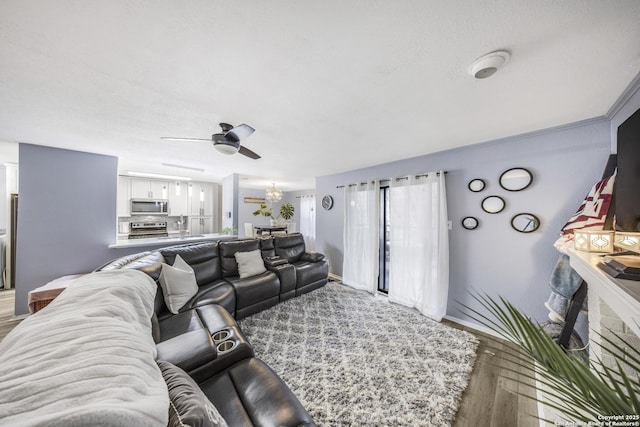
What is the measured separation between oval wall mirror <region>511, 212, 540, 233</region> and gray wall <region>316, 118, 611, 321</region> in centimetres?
5

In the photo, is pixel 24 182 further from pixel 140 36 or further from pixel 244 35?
pixel 244 35

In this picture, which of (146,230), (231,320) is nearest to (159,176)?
(146,230)

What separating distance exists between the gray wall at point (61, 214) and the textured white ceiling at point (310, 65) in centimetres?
81

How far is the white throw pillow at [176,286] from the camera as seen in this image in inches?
83.1

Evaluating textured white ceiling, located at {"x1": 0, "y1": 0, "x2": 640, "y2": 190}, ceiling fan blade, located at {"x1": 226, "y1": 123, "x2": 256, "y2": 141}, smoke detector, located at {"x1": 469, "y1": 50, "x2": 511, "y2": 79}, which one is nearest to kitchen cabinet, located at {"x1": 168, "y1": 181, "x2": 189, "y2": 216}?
textured white ceiling, located at {"x1": 0, "y1": 0, "x2": 640, "y2": 190}

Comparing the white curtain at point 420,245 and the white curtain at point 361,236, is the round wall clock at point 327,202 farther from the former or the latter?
the white curtain at point 420,245

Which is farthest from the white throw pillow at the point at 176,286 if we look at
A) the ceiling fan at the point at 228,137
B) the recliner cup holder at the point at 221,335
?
the ceiling fan at the point at 228,137

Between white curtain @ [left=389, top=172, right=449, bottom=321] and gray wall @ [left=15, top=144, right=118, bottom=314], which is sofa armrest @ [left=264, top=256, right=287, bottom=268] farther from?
gray wall @ [left=15, top=144, right=118, bottom=314]

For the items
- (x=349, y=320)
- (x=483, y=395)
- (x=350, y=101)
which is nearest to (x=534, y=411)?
(x=483, y=395)

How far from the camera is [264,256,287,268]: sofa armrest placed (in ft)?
11.3

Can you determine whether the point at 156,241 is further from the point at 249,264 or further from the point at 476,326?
the point at 476,326

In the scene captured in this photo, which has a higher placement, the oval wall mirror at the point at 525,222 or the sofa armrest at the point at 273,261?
the oval wall mirror at the point at 525,222

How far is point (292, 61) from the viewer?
1235mm

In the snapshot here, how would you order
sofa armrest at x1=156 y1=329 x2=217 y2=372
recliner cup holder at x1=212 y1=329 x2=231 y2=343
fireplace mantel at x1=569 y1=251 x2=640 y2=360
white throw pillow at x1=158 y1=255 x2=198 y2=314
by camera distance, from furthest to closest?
1. white throw pillow at x1=158 y1=255 x2=198 y2=314
2. recliner cup holder at x1=212 y1=329 x2=231 y2=343
3. sofa armrest at x1=156 y1=329 x2=217 y2=372
4. fireplace mantel at x1=569 y1=251 x2=640 y2=360
